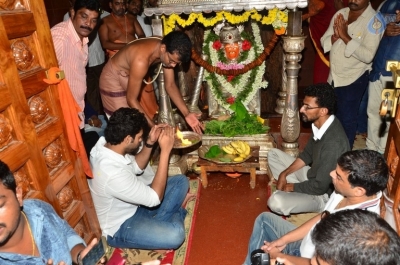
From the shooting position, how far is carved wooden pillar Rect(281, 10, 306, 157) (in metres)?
Result: 3.90

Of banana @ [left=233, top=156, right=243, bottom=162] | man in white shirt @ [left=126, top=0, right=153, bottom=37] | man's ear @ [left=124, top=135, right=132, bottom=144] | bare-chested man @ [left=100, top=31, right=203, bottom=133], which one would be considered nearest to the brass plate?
bare-chested man @ [left=100, top=31, right=203, bottom=133]

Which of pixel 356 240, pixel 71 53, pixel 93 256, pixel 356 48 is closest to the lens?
pixel 356 240

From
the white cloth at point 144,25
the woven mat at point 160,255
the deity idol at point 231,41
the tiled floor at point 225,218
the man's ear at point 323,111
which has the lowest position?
the tiled floor at point 225,218

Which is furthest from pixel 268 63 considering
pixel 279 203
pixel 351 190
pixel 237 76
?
pixel 351 190

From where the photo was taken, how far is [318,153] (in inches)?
120

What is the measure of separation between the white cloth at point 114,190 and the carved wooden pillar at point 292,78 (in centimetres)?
212

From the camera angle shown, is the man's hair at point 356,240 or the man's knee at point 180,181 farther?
the man's knee at point 180,181

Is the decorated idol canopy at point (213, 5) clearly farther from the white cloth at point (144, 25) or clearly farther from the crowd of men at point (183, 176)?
the white cloth at point (144, 25)

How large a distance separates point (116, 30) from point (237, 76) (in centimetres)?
207

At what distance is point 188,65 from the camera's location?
549 centimetres

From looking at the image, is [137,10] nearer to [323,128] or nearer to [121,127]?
[121,127]

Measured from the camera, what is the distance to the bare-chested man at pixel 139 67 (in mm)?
3459

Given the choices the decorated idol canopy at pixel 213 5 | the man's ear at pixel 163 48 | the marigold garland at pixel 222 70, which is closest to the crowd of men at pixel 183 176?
the man's ear at pixel 163 48

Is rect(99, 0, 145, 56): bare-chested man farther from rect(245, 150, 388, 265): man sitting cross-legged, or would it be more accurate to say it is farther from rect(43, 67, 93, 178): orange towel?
rect(245, 150, 388, 265): man sitting cross-legged
